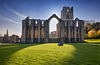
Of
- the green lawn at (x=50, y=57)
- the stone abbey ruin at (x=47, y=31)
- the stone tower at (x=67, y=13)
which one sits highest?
the stone tower at (x=67, y=13)

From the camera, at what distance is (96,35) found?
3859 cm

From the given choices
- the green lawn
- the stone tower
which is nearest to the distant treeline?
the stone tower

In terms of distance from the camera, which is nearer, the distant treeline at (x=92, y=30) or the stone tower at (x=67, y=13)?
the stone tower at (x=67, y=13)

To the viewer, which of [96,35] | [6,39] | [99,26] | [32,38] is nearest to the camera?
[32,38]

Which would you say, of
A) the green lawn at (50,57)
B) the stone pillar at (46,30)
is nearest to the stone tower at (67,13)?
the stone pillar at (46,30)

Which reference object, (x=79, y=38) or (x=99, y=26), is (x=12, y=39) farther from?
(x=99, y=26)

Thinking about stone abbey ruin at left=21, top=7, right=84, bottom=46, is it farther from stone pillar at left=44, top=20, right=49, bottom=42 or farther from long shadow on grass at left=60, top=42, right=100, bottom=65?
long shadow on grass at left=60, top=42, right=100, bottom=65

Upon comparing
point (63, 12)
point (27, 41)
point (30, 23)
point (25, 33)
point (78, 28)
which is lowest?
point (27, 41)

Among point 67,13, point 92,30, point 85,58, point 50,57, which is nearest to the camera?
point 85,58

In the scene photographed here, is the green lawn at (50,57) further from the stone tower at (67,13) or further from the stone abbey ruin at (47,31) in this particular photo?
the stone tower at (67,13)

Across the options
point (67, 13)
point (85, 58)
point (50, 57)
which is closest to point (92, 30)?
point (67, 13)

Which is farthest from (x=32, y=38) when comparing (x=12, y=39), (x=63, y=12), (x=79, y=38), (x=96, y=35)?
(x=96, y=35)

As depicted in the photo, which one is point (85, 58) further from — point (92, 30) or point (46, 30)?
point (92, 30)

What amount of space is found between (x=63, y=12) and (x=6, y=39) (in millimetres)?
29145
